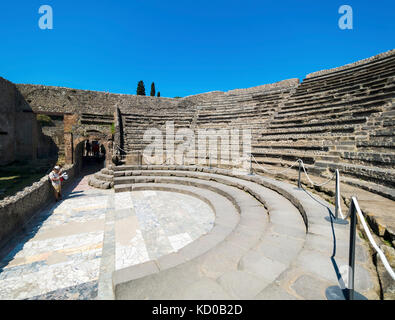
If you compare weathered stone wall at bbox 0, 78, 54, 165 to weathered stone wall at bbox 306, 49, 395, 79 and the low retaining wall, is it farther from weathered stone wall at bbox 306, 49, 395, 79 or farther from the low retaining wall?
weathered stone wall at bbox 306, 49, 395, 79

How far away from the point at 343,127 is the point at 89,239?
29.7 feet

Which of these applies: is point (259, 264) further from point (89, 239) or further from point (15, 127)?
point (15, 127)

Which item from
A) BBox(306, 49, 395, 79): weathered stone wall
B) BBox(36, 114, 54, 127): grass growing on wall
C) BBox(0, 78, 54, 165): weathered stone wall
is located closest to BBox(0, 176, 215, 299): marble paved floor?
BBox(306, 49, 395, 79): weathered stone wall

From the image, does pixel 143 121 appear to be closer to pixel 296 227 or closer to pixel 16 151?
pixel 16 151

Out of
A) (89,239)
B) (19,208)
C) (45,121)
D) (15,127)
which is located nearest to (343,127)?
(89,239)

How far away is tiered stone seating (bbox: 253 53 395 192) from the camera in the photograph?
17.6 ft

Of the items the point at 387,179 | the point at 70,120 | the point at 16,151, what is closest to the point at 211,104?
the point at 70,120

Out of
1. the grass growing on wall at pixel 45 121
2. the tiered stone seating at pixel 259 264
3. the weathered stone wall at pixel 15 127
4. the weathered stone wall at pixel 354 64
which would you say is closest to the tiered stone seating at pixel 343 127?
the weathered stone wall at pixel 354 64

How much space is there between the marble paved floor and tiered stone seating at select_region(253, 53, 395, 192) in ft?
13.7

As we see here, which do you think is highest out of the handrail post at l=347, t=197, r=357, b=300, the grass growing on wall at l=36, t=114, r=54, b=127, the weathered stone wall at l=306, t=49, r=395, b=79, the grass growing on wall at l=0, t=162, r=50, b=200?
the weathered stone wall at l=306, t=49, r=395, b=79

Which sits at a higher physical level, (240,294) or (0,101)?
(0,101)

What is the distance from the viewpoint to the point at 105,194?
301 inches
